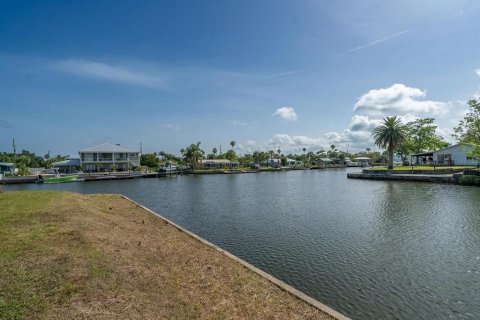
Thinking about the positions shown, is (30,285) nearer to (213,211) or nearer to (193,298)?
(193,298)

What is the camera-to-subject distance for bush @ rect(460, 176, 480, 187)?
3459 cm

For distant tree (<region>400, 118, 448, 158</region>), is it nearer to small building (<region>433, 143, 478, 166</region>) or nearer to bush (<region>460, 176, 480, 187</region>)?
small building (<region>433, 143, 478, 166</region>)

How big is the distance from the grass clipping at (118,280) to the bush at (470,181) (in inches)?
1578

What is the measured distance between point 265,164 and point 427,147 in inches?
2835

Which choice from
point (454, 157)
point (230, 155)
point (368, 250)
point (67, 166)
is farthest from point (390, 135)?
point (67, 166)

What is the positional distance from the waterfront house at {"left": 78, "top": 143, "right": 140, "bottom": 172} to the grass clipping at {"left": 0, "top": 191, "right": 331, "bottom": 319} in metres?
78.0

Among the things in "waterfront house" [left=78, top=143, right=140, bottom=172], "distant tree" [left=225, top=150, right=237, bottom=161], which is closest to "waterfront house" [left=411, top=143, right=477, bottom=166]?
"distant tree" [left=225, top=150, right=237, bottom=161]

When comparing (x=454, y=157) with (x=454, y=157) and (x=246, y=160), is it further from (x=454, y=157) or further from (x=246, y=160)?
(x=246, y=160)

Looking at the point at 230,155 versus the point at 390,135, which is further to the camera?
the point at 230,155

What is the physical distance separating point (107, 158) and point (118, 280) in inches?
3370

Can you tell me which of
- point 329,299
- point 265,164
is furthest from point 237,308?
point 265,164

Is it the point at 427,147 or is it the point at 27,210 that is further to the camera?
the point at 427,147

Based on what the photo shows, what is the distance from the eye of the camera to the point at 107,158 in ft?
273

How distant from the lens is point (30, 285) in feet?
19.7
